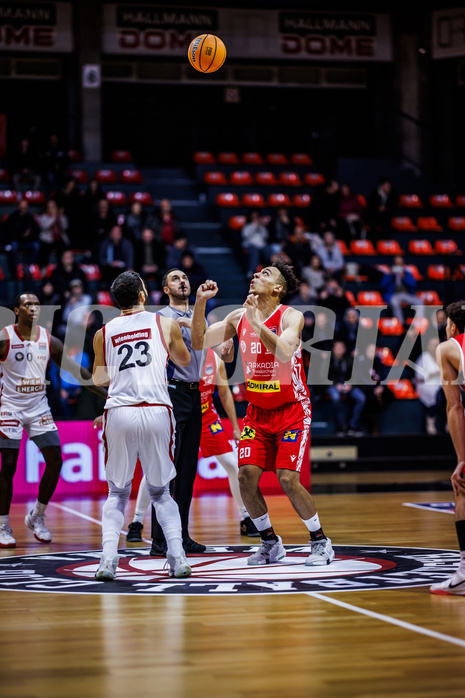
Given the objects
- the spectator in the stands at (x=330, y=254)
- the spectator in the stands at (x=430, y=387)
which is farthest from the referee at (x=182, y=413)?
the spectator in the stands at (x=330, y=254)

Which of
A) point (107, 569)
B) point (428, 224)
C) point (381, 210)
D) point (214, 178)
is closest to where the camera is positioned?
point (107, 569)

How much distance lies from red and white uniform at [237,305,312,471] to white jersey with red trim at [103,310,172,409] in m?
0.77

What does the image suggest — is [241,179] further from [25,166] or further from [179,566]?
[179,566]

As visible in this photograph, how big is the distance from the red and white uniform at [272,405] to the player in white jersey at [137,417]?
26.1 inches

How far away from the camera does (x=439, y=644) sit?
4715 mm

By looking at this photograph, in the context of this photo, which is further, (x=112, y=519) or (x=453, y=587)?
(x=112, y=519)

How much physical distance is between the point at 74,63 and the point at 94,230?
736 centimetres

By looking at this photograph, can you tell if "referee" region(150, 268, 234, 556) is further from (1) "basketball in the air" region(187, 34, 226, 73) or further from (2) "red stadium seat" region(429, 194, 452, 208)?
(2) "red stadium seat" region(429, 194, 452, 208)

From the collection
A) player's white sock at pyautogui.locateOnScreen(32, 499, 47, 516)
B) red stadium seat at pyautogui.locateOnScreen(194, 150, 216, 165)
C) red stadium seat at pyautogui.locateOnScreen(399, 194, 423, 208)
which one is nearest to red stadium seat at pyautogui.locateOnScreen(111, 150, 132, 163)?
red stadium seat at pyautogui.locateOnScreen(194, 150, 216, 165)

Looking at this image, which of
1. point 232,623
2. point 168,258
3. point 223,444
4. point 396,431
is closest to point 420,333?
point 396,431

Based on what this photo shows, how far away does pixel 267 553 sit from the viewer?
23.6 ft

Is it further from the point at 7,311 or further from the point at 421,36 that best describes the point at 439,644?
the point at 421,36

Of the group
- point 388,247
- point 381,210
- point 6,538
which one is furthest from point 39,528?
point 381,210

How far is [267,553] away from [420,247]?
14.6 metres
